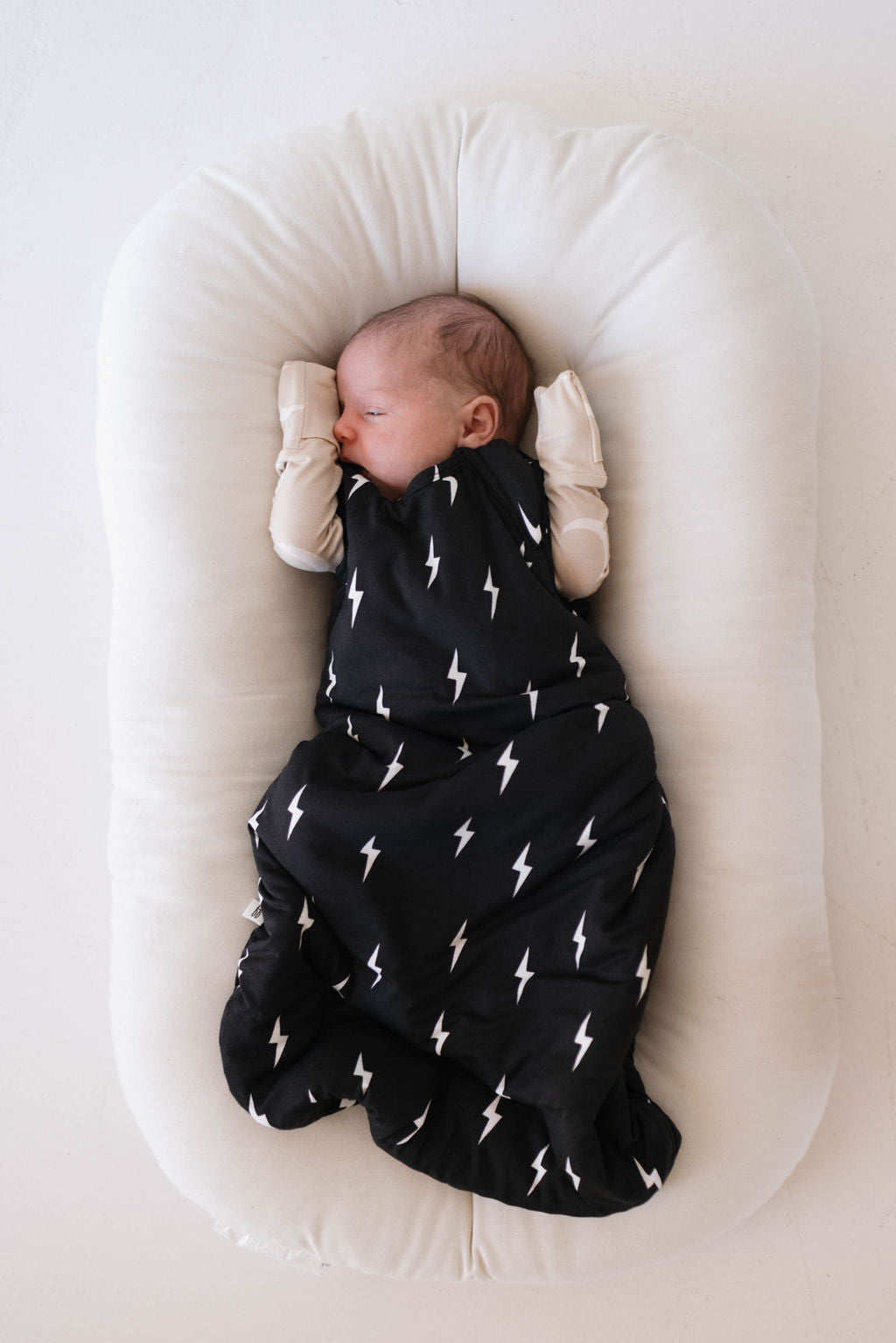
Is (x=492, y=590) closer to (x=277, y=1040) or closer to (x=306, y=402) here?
(x=306, y=402)

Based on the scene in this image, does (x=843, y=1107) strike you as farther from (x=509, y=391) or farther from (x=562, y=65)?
(x=562, y=65)

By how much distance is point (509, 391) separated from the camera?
1179mm

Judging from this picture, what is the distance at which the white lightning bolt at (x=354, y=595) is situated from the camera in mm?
1083

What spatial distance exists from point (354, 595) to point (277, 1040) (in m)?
0.47

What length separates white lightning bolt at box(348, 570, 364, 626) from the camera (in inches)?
42.6

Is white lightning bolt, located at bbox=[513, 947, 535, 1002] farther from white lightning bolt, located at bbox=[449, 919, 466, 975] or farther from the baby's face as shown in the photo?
the baby's face

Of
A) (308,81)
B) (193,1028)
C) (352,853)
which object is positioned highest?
(308,81)

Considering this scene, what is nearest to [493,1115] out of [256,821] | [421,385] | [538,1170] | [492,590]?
[538,1170]

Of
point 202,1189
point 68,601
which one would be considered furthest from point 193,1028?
point 68,601

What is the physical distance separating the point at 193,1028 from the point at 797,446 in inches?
36.0

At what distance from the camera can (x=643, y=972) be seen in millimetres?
986

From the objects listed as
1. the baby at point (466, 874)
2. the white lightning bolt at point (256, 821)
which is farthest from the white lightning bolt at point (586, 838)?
the white lightning bolt at point (256, 821)

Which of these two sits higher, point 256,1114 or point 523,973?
point 523,973

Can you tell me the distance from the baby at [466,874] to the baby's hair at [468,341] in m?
0.12
